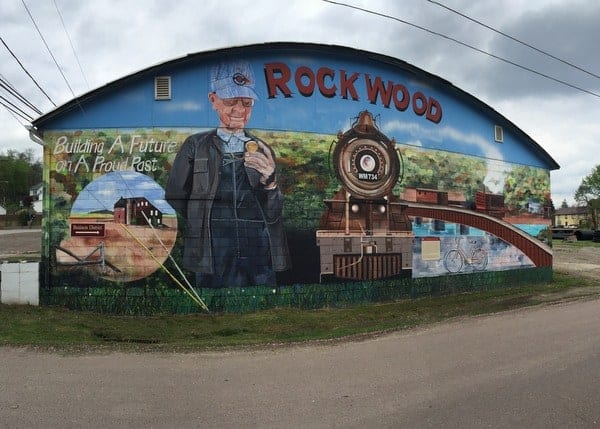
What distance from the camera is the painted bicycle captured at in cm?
1565

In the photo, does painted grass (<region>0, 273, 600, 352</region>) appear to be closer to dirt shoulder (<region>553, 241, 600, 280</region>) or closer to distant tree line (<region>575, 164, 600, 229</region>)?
dirt shoulder (<region>553, 241, 600, 280</region>)

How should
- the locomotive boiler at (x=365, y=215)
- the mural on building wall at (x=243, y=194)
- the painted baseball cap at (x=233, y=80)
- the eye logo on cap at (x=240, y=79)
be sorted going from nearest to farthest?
the mural on building wall at (x=243, y=194)
the painted baseball cap at (x=233, y=80)
the eye logo on cap at (x=240, y=79)
the locomotive boiler at (x=365, y=215)

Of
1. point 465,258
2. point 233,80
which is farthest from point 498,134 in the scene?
point 233,80

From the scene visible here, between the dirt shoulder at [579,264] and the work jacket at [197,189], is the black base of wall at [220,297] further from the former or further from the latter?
the dirt shoulder at [579,264]

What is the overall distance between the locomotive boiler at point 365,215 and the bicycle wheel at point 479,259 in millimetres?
2885

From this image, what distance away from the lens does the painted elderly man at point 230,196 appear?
12.2m

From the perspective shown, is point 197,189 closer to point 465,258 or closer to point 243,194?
point 243,194

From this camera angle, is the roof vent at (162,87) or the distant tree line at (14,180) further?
the distant tree line at (14,180)

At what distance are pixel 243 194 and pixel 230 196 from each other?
0.32 metres

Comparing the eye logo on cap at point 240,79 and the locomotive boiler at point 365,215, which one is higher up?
the eye logo on cap at point 240,79

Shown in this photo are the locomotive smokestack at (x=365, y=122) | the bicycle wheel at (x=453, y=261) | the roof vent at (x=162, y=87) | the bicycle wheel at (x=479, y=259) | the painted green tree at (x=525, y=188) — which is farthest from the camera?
the painted green tree at (x=525, y=188)

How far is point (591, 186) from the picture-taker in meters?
87.5

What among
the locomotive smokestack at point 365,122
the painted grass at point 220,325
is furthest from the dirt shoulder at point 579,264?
the locomotive smokestack at point 365,122

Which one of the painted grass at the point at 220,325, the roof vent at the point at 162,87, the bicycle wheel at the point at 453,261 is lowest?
the painted grass at the point at 220,325
